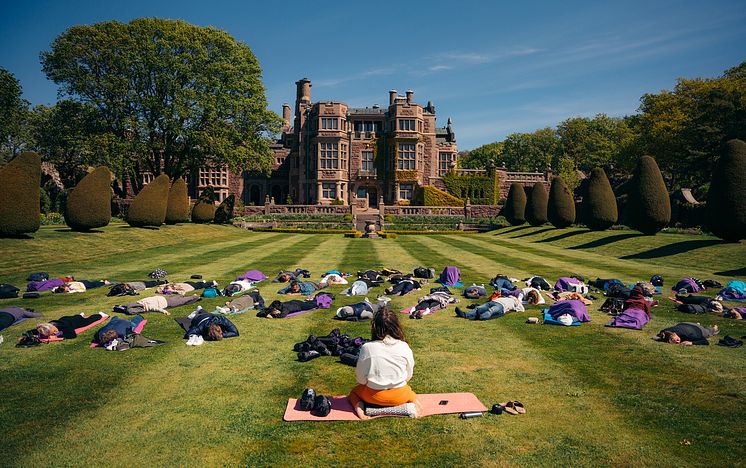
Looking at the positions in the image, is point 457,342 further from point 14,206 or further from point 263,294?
→ point 14,206

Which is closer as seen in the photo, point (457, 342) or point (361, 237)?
point (457, 342)

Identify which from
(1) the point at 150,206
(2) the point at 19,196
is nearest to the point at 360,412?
(2) the point at 19,196

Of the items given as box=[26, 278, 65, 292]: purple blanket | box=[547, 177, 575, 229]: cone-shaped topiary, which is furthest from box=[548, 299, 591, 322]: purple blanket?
box=[547, 177, 575, 229]: cone-shaped topiary

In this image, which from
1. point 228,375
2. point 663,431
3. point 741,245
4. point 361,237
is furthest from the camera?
point 361,237

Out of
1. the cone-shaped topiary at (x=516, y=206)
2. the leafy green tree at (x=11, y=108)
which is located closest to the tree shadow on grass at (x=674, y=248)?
the cone-shaped topiary at (x=516, y=206)

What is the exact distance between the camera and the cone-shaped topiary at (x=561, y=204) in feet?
130

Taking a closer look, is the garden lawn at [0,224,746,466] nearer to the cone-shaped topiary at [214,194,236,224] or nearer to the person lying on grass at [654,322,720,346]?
the person lying on grass at [654,322,720,346]

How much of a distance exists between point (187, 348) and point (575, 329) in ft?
27.5

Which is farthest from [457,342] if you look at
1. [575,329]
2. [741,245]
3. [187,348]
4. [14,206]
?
[14,206]

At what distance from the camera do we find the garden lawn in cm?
577

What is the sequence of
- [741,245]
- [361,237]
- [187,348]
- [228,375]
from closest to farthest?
[228,375]
[187,348]
[741,245]
[361,237]

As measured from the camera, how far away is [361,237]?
137 ft

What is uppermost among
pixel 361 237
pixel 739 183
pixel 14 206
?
pixel 739 183

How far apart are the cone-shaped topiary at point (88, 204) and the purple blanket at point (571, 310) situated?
26.7 metres
